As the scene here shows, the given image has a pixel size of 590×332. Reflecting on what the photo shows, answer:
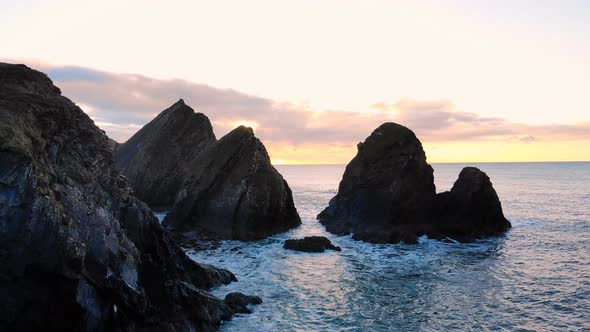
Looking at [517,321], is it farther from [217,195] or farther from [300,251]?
[217,195]

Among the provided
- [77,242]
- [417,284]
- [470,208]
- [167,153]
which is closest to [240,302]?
[77,242]

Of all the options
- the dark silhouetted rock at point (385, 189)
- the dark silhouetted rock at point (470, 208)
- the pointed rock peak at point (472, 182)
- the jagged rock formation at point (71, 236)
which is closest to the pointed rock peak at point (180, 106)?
the dark silhouetted rock at point (385, 189)

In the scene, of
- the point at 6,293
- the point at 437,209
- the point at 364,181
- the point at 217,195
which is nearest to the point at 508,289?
the point at 437,209

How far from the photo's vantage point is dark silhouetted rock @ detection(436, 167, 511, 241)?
137 feet

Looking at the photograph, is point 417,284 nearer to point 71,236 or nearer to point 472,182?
point 71,236

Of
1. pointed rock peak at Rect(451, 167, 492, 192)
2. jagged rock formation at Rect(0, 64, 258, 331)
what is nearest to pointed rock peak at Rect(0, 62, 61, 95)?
jagged rock formation at Rect(0, 64, 258, 331)

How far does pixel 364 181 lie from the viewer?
45219 millimetres

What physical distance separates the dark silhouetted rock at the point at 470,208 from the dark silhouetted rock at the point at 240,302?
26221 mm

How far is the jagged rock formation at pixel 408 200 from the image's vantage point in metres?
41.5

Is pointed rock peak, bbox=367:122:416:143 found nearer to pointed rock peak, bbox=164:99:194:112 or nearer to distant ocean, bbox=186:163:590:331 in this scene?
distant ocean, bbox=186:163:590:331

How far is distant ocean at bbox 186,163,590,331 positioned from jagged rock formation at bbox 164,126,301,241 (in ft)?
8.74

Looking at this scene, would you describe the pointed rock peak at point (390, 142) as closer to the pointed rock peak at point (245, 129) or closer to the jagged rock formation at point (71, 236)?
the pointed rock peak at point (245, 129)

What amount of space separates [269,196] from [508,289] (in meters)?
24.0

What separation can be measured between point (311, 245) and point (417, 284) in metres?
11.2
